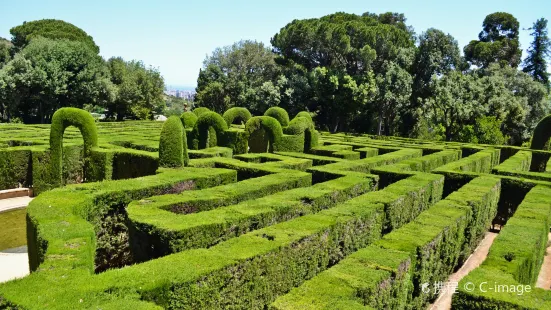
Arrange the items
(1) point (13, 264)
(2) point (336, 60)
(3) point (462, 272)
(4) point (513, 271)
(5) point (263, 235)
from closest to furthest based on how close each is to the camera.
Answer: (4) point (513, 271) → (5) point (263, 235) → (1) point (13, 264) → (3) point (462, 272) → (2) point (336, 60)

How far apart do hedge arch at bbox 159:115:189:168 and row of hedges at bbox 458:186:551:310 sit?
9973mm

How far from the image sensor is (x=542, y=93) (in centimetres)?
4597

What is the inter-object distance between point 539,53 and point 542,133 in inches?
1613

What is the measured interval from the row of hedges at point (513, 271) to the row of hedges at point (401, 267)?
110 centimetres

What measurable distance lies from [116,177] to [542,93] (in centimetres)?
4742

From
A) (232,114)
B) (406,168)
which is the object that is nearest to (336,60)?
(232,114)

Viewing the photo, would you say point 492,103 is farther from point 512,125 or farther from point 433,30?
point 433,30

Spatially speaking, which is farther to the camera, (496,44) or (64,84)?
(496,44)

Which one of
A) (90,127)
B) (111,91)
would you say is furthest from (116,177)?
(111,91)

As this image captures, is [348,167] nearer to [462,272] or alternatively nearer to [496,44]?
[462,272]

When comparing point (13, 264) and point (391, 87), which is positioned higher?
point (391, 87)

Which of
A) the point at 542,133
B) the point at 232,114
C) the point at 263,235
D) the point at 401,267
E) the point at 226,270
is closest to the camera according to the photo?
the point at 226,270

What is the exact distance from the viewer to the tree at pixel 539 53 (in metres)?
58.3

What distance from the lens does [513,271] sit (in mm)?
6984
